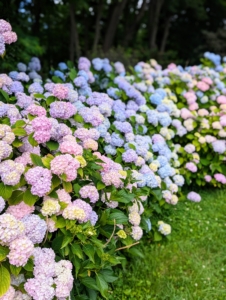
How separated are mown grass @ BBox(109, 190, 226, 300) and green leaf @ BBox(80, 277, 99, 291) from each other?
0.53 metres

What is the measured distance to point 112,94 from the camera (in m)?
3.33

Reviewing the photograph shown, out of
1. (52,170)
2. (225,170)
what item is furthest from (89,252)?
(225,170)

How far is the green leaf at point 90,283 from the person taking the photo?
172 centimetres

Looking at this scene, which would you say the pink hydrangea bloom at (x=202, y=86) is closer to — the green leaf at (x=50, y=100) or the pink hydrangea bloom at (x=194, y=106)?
the pink hydrangea bloom at (x=194, y=106)

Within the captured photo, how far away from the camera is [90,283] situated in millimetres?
1726

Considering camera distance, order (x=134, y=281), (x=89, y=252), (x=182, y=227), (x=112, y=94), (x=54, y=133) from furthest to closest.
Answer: (x=112, y=94) → (x=182, y=227) → (x=134, y=281) → (x=54, y=133) → (x=89, y=252)

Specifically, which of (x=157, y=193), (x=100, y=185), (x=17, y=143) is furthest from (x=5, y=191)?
(x=157, y=193)

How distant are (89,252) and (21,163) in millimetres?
532

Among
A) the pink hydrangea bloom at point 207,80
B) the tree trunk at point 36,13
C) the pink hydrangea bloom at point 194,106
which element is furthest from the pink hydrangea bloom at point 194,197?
the tree trunk at point 36,13

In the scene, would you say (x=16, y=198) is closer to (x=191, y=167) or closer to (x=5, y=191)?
(x=5, y=191)

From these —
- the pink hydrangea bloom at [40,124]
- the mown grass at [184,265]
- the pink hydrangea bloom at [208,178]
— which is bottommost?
the mown grass at [184,265]

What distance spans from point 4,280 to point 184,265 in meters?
1.55

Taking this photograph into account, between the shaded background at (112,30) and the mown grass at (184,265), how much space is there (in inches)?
89.9

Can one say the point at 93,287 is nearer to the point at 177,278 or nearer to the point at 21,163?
the point at 21,163
